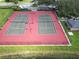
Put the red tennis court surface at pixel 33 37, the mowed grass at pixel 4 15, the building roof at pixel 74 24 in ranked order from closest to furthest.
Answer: the red tennis court surface at pixel 33 37, the building roof at pixel 74 24, the mowed grass at pixel 4 15

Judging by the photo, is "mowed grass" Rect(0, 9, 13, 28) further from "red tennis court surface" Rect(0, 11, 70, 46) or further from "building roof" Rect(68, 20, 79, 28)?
"building roof" Rect(68, 20, 79, 28)

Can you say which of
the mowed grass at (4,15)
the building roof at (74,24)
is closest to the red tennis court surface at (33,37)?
the building roof at (74,24)

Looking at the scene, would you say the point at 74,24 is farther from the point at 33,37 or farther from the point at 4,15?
the point at 4,15

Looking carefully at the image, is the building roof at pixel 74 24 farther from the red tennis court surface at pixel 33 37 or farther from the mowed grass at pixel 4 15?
the mowed grass at pixel 4 15

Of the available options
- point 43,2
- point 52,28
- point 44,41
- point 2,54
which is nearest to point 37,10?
point 43,2

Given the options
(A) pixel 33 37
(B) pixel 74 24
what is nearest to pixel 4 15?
(A) pixel 33 37

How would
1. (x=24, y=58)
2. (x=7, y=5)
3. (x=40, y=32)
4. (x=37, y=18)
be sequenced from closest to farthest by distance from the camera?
1. (x=24, y=58)
2. (x=40, y=32)
3. (x=37, y=18)
4. (x=7, y=5)

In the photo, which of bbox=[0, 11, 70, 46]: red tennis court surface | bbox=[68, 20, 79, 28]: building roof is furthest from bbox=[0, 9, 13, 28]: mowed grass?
bbox=[68, 20, 79, 28]: building roof

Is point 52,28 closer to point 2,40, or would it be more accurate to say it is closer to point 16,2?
point 2,40

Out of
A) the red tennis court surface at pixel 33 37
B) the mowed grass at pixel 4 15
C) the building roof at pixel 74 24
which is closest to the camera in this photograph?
the red tennis court surface at pixel 33 37

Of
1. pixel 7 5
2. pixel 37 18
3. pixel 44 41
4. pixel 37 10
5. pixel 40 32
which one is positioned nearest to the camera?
pixel 44 41

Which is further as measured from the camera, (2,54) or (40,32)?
(40,32)
